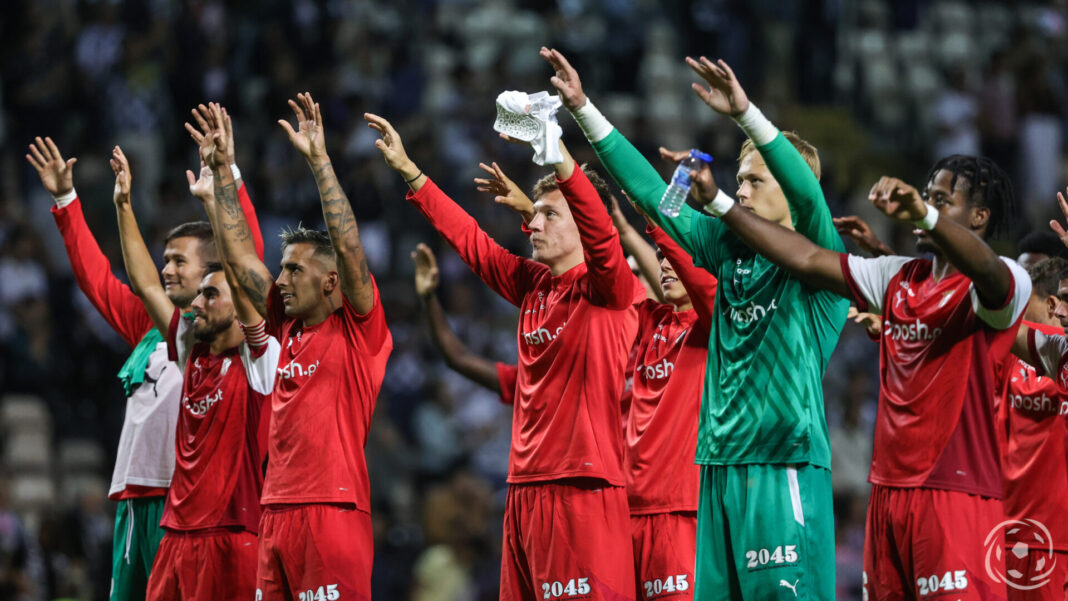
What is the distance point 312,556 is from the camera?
623 cm

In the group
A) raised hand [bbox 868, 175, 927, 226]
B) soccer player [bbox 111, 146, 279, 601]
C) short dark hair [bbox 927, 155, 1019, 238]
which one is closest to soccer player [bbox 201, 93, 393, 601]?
soccer player [bbox 111, 146, 279, 601]

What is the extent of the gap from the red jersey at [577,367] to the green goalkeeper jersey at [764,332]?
0.49m

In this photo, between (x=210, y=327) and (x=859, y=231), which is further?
(x=210, y=327)

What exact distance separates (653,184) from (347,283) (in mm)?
1736

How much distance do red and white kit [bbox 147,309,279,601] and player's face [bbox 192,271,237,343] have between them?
6.2 inches

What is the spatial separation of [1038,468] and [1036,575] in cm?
55

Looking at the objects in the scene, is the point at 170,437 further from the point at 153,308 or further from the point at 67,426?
the point at 67,426

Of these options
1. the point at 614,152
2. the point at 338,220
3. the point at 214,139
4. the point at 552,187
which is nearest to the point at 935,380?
the point at 614,152

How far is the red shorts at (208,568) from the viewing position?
22.3 feet

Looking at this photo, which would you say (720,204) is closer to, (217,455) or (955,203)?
(955,203)

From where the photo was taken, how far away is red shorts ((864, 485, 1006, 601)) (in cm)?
500

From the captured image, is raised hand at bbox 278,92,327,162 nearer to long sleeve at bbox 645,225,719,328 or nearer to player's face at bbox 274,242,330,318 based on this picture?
player's face at bbox 274,242,330,318

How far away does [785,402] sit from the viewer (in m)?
5.34

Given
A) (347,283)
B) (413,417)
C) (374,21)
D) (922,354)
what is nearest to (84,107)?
(374,21)
